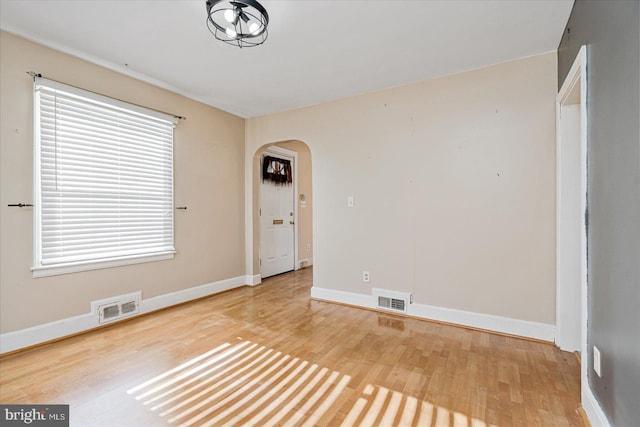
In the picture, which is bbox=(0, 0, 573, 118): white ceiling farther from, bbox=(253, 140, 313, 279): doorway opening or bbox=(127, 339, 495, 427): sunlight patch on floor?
bbox=(127, 339, 495, 427): sunlight patch on floor

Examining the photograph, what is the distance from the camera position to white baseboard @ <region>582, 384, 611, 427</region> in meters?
1.45

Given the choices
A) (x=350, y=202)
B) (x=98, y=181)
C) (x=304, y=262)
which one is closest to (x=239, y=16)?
(x=98, y=181)

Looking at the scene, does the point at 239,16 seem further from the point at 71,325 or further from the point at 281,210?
the point at 281,210

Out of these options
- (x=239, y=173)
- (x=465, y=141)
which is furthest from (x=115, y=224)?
(x=465, y=141)

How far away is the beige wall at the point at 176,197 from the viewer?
7.88 feet

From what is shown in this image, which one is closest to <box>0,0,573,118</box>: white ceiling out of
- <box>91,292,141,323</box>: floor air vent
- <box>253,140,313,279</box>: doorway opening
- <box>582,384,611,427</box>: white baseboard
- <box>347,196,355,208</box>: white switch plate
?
<box>347,196,355,208</box>: white switch plate

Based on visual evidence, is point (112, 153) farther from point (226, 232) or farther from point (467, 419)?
point (467, 419)

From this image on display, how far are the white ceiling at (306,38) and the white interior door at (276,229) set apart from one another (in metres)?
2.18

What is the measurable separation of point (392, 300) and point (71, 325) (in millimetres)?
3221

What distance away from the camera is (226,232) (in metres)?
4.33

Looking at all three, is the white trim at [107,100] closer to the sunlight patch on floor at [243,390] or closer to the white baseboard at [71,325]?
the white baseboard at [71,325]

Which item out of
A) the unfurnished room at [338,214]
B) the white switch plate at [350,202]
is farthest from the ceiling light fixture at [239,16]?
the white switch plate at [350,202]

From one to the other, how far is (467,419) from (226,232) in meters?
3.58

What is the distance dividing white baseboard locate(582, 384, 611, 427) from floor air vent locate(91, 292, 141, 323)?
12.6 ft
